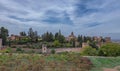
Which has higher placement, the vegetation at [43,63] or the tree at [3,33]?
the tree at [3,33]

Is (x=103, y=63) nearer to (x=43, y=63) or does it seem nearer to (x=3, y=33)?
(x=43, y=63)

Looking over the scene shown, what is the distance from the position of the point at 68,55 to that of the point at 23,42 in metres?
23.8

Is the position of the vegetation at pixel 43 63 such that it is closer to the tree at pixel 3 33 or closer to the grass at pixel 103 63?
the grass at pixel 103 63

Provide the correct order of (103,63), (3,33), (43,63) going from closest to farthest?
1. (43,63)
2. (103,63)
3. (3,33)

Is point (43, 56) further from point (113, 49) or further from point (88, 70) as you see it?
point (113, 49)

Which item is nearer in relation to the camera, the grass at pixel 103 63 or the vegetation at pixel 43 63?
the vegetation at pixel 43 63

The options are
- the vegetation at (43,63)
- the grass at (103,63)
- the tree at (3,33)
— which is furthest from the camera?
the tree at (3,33)

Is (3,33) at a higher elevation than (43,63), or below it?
higher

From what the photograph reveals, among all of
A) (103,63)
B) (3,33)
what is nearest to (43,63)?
(103,63)

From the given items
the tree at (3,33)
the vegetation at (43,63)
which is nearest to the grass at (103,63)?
the vegetation at (43,63)

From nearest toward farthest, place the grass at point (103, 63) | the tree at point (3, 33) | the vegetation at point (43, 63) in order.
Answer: the vegetation at point (43, 63) < the grass at point (103, 63) < the tree at point (3, 33)

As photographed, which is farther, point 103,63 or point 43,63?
point 103,63

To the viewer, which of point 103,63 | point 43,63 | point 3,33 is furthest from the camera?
point 3,33

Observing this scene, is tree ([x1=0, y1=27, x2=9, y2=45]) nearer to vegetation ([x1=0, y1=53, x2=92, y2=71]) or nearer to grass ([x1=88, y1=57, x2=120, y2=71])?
vegetation ([x1=0, y1=53, x2=92, y2=71])
